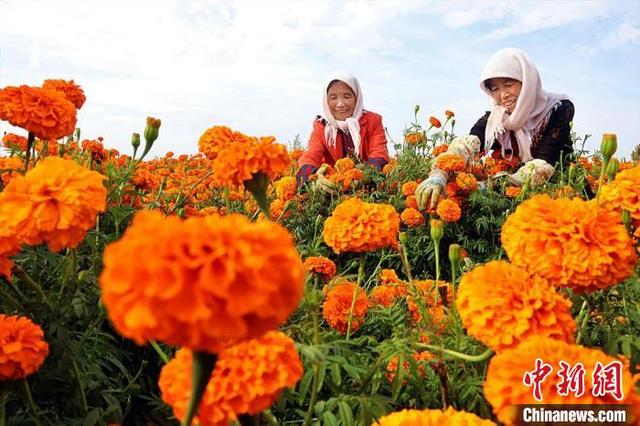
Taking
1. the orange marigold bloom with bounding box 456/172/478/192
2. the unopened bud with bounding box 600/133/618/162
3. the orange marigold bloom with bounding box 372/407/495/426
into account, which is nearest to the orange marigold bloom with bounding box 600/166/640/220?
the unopened bud with bounding box 600/133/618/162

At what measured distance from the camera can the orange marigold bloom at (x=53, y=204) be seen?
43.9 inches

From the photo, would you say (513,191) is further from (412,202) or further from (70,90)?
(70,90)

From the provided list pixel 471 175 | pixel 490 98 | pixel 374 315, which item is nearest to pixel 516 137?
pixel 490 98

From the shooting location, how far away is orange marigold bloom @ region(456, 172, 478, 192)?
3215 mm

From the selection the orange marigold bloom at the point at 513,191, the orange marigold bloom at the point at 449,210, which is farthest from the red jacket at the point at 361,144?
the orange marigold bloom at the point at 449,210

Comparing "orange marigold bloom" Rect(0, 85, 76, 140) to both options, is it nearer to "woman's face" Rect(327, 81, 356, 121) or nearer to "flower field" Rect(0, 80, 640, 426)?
"flower field" Rect(0, 80, 640, 426)

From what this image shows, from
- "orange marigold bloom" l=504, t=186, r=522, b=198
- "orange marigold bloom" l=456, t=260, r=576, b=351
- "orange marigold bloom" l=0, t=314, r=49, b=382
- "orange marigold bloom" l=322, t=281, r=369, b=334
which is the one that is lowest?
"orange marigold bloom" l=322, t=281, r=369, b=334

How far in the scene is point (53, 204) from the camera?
1.15 metres

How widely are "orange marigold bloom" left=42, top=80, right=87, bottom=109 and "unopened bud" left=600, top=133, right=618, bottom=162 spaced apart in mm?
1817

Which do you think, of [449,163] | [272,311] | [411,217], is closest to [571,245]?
[272,311]

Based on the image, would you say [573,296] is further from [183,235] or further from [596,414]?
[183,235]

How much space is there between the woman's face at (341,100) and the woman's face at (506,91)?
4.06ft

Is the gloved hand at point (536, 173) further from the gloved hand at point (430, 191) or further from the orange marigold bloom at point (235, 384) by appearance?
the orange marigold bloom at point (235, 384)

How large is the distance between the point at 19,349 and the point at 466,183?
2.63 metres
